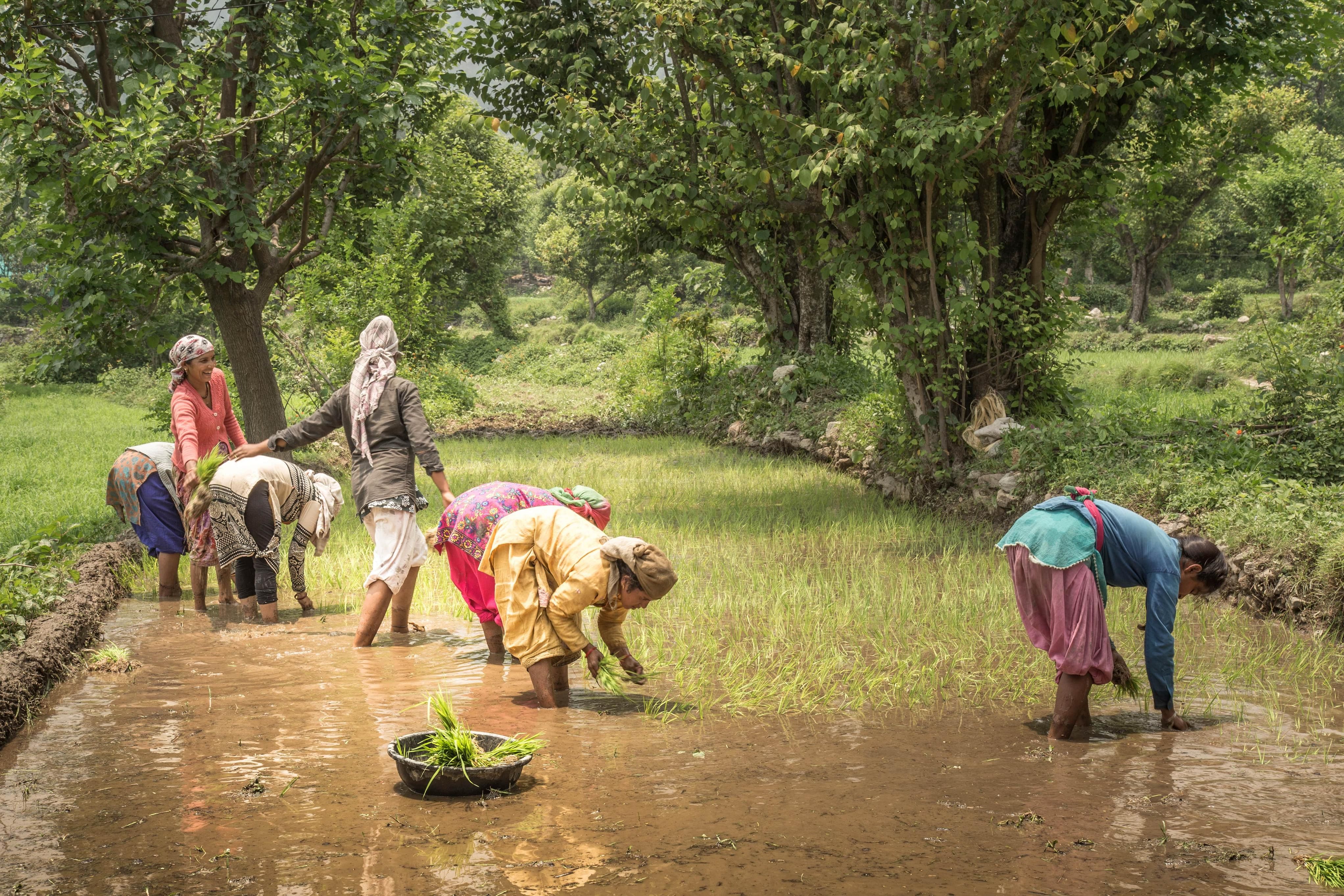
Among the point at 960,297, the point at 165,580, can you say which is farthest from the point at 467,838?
the point at 960,297

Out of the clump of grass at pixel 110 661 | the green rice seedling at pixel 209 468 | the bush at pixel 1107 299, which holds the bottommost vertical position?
the clump of grass at pixel 110 661

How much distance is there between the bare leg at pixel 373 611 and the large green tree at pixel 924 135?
16.6 ft

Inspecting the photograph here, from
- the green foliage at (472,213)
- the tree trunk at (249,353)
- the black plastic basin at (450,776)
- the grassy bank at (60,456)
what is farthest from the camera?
the green foliage at (472,213)

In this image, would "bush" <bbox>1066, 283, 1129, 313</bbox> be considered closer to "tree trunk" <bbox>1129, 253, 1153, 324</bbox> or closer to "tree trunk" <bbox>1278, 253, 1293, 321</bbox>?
"tree trunk" <bbox>1129, 253, 1153, 324</bbox>

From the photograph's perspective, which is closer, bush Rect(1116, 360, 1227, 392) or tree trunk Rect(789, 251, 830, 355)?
tree trunk Rect(789, 251, 830, 355)

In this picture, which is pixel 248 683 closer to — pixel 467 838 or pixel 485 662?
pixel 485 662

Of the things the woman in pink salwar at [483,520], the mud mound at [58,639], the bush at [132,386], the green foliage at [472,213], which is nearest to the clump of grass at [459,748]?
the woman in pink salwar at [483,520]

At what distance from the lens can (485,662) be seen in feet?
21.0

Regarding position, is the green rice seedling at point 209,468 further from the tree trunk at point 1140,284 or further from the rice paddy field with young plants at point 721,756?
the tree trunk at point 1140,284

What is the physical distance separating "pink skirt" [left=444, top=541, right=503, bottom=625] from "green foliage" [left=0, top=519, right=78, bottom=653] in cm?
233

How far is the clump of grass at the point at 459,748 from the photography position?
4.23 meters

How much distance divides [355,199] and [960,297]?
717cm

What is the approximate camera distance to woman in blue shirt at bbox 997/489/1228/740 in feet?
16.0

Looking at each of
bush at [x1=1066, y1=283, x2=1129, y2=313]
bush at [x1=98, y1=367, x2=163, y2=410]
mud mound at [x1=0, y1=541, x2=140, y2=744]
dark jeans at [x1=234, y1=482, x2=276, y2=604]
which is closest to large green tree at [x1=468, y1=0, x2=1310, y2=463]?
dark jeans at [x1=234, y1=482, x2=276, y2=604]
